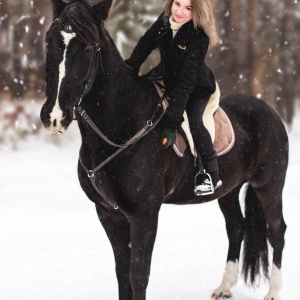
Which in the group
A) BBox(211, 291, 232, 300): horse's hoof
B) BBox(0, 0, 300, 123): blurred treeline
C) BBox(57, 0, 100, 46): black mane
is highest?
BBox(0, 0, 300, 123): blurred treeline

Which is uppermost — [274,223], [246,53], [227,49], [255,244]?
[227,49]

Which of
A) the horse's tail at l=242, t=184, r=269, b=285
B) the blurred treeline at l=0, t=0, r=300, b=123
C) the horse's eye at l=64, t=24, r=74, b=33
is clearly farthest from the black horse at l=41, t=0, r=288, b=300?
the blurred treeline at l=0, t=0, r=300, b=123

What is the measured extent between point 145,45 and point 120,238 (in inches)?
59.0

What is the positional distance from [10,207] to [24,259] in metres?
2.60

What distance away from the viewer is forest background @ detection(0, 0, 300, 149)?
15406mm

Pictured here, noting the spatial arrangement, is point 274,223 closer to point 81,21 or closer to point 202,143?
point 202,143

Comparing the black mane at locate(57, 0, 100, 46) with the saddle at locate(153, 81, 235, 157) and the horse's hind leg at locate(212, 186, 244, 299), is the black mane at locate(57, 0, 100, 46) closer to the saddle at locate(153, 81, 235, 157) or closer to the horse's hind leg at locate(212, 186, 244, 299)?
the saddle at locate(153, 81, 235, 157)

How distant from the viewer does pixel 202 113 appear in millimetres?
4469

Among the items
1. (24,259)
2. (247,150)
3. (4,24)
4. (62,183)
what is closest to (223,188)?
(247,150)

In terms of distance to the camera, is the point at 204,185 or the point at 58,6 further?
the point at 204,185

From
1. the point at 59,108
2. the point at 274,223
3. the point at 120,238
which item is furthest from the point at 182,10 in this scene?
the point at 274,223

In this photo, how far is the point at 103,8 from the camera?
3.73 metres

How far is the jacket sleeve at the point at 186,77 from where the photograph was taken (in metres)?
4.14

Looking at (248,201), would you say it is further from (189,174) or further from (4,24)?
(4,24)
